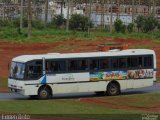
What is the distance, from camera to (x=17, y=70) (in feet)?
93.4

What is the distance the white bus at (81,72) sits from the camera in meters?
28.1

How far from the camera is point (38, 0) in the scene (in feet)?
374

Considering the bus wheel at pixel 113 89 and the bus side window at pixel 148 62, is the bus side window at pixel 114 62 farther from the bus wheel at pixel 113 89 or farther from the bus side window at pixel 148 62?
the bus side window at pixel 148 62

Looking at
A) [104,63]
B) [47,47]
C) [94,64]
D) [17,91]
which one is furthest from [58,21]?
[17,91]

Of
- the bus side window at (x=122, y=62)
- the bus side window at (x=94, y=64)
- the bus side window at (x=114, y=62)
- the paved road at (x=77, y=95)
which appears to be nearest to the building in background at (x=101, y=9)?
the paved road at (x=77, y=95)

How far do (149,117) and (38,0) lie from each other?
9722cm

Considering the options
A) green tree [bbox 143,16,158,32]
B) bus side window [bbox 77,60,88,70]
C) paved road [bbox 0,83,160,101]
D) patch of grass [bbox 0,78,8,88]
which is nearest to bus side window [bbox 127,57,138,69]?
paved road [bbox 0,83,160,101]

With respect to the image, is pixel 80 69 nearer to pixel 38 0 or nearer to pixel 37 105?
pixel 37 105

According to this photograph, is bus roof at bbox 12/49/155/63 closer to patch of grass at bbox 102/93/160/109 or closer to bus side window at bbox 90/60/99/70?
bus side window at bbox 90/60/99/70

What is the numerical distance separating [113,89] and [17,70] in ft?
18.0

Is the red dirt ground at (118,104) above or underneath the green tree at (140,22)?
underneath

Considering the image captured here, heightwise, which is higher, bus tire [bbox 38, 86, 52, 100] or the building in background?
the building in background

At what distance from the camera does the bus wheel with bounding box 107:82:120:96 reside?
3011 cm

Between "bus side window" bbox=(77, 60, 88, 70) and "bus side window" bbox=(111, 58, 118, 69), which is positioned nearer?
"bus side window" bbox=(77, 60, 88, 70)
